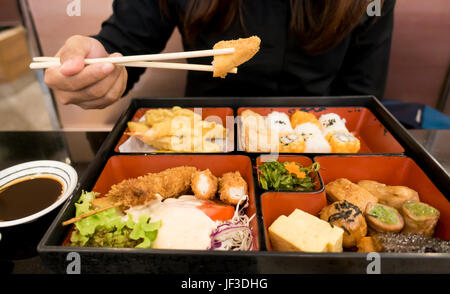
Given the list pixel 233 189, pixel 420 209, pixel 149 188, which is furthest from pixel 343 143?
pixel 149 188

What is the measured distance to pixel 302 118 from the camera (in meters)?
2.09

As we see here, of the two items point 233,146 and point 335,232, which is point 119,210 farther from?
point 335,232

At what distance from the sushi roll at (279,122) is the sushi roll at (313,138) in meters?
0.07

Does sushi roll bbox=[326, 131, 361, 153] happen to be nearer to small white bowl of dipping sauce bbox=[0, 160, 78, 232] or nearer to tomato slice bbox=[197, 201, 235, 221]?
tomato slice bbox=[197, 201, 235, 221]

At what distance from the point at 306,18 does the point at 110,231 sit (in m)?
1.92

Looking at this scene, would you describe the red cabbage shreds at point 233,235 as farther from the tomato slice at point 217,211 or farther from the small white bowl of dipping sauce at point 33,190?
the small white bowl of dipping sauce at point 33,190

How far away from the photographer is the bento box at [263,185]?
3.58ft

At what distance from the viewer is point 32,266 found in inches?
49.0

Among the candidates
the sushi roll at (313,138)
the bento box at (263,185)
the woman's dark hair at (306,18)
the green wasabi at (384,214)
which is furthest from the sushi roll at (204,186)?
the woman's dark hair at (306,18)

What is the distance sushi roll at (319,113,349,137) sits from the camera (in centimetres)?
202

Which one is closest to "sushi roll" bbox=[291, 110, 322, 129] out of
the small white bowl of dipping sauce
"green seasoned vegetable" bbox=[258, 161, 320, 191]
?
"green seasoned vegetable" bbox=[258, 161, 320, 191]

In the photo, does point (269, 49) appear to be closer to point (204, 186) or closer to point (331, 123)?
point (331, 123)

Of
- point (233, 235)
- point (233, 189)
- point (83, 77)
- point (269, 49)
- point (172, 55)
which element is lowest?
point (233, 235)

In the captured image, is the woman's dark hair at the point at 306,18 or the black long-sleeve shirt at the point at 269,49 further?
the black long-sleeve shirt at the point at 269,49
